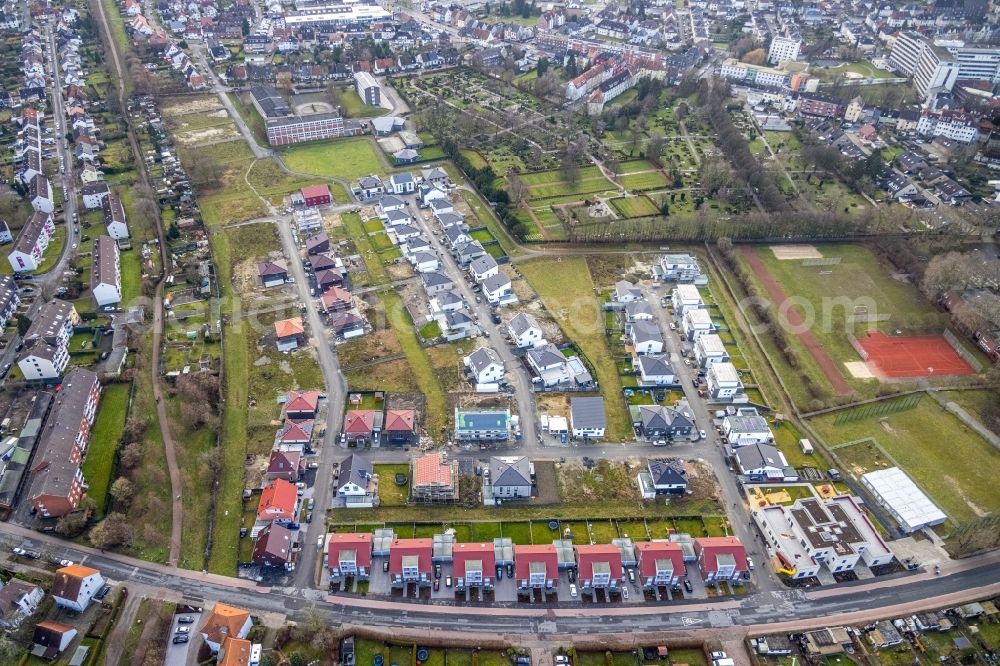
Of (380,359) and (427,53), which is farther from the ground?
(427,53)

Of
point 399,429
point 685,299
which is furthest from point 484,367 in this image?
point 685,299

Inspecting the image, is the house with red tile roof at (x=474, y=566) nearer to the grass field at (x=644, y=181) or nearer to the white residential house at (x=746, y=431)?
the white residential house at (x=746, y=431)

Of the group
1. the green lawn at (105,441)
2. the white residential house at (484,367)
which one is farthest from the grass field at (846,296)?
the green lawn at (105,441)

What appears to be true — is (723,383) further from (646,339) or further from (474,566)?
(474,566)

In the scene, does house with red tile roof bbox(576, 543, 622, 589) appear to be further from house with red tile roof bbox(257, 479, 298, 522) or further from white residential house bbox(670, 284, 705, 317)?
white residential house bbox(670, 284, 705, 317)

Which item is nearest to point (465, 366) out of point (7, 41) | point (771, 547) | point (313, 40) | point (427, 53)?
point (771, 547)

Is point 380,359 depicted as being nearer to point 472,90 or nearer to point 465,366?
point 465,366
